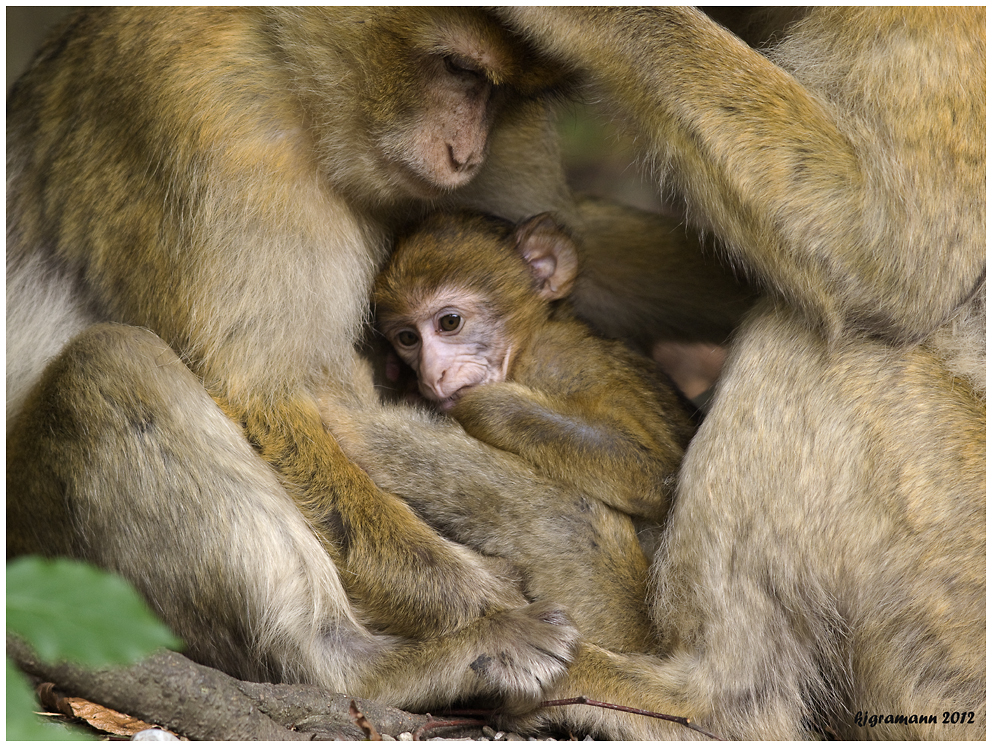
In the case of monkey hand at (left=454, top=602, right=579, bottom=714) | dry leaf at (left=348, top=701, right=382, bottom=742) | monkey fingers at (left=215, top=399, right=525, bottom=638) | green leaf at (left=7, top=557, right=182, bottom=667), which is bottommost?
dry leaf at (left=348, top=701, right=382, bottom=742)

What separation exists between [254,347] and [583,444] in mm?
1249

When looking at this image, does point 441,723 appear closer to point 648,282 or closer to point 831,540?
point 831,540

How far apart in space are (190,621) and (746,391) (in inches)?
80.2

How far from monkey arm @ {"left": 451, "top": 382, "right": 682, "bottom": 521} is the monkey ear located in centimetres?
69

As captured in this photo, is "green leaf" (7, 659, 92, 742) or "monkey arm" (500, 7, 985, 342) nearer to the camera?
"green leaf" (7, 659, 92, 742)

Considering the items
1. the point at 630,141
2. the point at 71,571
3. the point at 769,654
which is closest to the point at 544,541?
the point at 769,654

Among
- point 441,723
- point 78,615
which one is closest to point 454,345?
point 441,723

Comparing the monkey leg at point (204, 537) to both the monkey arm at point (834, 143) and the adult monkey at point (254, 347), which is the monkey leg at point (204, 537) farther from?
the monkey arm at point (834, 143)

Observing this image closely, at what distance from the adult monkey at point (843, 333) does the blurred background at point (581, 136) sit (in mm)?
466

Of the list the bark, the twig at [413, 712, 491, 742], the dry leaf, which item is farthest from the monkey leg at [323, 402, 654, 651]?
the bark

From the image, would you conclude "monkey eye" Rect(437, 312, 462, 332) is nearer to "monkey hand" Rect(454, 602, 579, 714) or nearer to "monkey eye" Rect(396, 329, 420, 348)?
"monkey eye" Rect(396, 329, 420, 348)

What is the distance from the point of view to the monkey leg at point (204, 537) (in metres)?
3.06

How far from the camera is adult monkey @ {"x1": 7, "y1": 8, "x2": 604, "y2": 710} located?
309cm

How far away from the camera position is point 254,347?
3.31 metres
